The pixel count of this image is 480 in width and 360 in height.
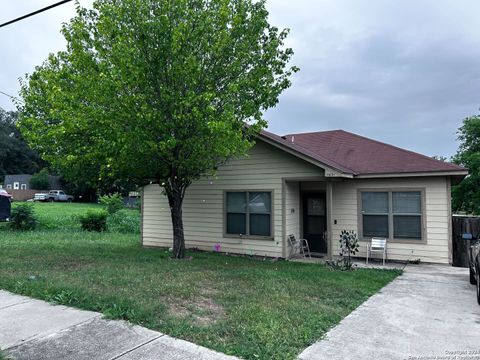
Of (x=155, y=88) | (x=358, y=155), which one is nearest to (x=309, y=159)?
(x=358, y=155)

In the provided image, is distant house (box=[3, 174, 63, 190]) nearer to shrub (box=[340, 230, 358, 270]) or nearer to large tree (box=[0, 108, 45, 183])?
large tree (box=[0, 108, 45, 183])

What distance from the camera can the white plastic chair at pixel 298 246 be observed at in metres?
10.0

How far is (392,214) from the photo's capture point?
9523 millimetres

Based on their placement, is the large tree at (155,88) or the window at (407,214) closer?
the large tree at (155,88)

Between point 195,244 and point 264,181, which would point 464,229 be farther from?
point 195,244

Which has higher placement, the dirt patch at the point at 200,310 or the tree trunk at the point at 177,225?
the tree trunk at the point at 177,225

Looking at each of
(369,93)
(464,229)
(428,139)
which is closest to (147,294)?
(464,229)

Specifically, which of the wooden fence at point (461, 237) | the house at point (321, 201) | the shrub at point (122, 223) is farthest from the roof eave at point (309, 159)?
the shrub at point (122, 223)

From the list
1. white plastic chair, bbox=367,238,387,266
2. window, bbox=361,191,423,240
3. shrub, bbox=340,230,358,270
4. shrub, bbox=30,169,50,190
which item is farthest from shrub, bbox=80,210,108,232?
shrub, bbox=30,169,50,190

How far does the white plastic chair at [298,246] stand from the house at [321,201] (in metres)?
0.26

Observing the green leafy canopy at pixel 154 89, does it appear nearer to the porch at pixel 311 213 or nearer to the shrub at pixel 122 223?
the porch at pixel 311 213

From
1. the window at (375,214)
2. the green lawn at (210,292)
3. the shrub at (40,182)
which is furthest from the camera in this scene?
the shrub at (40,182)

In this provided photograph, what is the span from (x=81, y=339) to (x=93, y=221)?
14.5 m

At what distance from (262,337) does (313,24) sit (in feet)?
32.0
